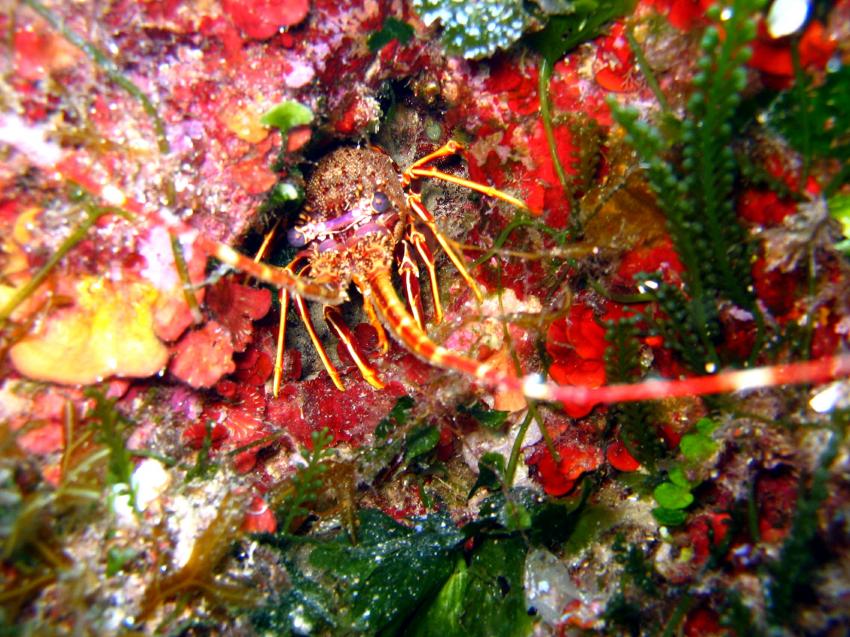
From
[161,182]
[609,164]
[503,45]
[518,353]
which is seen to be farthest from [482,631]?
[503,45]

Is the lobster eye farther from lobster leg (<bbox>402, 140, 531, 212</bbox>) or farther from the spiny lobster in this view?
lobster leg (<bbox>402, 140, 531, 212</bbox>)

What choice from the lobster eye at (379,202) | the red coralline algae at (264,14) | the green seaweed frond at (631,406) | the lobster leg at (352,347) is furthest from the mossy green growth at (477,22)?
the lobster leg at (352,347)

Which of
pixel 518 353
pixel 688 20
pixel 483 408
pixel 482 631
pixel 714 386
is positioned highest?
pixel 688 20

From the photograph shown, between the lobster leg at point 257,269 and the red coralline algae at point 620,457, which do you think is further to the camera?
the red coralline algae at point 620,457

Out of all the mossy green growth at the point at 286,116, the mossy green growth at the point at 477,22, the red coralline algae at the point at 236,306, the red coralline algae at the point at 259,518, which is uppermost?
the mossy green growth at the point at 477,22

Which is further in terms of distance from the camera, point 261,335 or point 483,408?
point 261,335

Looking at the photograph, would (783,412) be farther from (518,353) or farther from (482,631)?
(482,631)

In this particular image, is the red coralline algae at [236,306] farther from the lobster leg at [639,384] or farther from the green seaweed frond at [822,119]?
the green seaweed frond at [822,119]
